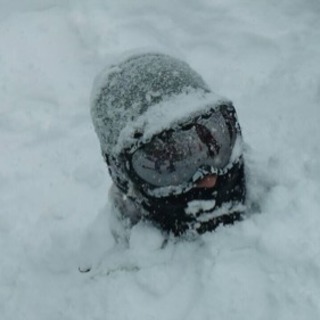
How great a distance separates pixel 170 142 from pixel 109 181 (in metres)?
1.36

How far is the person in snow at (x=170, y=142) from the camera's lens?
2604 millimetres

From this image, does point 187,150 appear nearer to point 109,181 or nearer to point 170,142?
point 170,142

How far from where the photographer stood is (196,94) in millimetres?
2693

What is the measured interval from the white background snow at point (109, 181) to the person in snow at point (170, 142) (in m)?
0.17

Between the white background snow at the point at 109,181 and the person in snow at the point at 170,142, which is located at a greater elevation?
the person in snow at the point at 170,142

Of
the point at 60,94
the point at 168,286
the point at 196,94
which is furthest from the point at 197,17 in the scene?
the point at 168,286

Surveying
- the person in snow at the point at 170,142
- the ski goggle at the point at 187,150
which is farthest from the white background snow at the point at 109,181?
the ski goggle at the point at 187,150

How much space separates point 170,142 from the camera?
8.48 ft

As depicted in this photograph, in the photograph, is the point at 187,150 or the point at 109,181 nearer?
the point at 187,150

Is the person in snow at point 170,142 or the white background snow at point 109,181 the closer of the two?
the person in snow at point 170,142

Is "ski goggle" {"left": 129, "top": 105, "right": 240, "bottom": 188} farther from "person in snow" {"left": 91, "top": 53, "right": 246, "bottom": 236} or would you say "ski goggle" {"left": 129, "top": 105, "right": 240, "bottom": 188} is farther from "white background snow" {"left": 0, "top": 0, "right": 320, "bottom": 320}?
"white background snow" {"left": 0, "top": 0, "right": 320, "bottom": 320}

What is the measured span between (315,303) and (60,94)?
8.33 feet

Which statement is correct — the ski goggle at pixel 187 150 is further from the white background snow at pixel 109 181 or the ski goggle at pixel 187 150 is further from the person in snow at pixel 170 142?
the white background snow at pixel 109 181

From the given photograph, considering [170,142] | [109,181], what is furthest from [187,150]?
[109,181]
